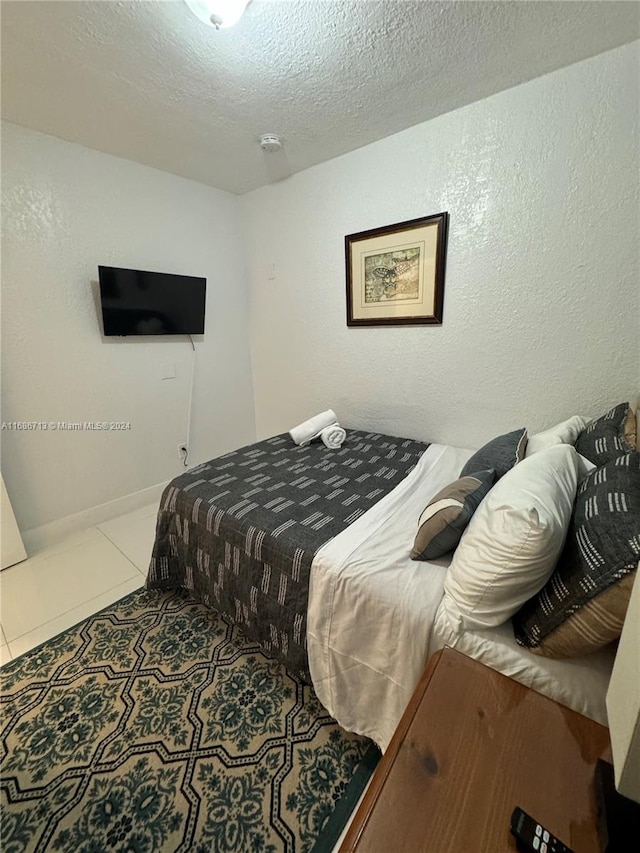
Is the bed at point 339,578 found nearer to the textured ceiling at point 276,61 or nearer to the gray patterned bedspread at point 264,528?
the gray patterned bedspread at point 264,528

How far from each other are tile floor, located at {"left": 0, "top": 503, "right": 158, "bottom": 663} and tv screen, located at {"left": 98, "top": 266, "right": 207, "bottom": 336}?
1.46 m

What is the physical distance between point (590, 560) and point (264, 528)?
3.55 ft

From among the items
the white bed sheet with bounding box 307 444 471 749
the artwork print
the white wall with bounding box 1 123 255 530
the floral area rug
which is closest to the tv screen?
the white wall with bounding box 1 123 255 530

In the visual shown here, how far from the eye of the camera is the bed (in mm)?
999

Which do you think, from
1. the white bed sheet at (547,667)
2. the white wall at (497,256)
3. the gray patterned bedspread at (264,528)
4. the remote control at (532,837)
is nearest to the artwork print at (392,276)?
the white wall at (497,256)

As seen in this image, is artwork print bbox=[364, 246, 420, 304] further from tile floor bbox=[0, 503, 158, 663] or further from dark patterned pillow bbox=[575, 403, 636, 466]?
tile floor bbox=[0, 503, 158, 663]

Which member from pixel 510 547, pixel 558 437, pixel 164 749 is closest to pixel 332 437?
pixel 558 437

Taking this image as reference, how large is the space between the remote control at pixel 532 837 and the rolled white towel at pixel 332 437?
6.20 feet

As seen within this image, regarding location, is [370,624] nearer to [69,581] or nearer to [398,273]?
[69,581]

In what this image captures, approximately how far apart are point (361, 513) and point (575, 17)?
7.18ft

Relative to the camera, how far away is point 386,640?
3.67ft

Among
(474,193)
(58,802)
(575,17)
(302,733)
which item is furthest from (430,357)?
(58,802)

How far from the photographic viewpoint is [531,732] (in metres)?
0.72

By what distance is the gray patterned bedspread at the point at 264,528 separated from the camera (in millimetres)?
1373
